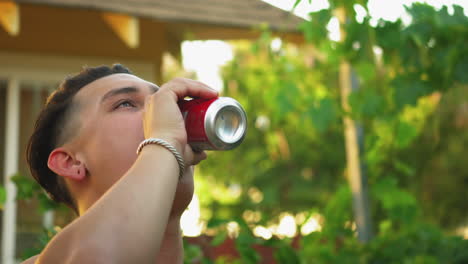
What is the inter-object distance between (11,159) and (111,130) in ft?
14.3

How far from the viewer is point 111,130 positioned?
1.52 metres

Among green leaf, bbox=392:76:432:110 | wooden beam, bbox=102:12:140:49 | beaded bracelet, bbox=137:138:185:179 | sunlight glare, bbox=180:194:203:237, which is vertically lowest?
beaded bracelet, bbox=137:138:185:179

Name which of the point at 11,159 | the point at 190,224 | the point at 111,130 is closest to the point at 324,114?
the point at 190,224

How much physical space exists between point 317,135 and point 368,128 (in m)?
6.37

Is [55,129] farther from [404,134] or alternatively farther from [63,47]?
[63,47]

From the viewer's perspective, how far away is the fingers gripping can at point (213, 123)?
135cm

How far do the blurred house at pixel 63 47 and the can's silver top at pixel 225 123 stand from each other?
376cm

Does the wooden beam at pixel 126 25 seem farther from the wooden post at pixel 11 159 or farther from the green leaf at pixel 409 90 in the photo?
the green leaf at pixel 409 90

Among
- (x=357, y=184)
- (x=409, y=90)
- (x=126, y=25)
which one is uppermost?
(x=126, y=25)

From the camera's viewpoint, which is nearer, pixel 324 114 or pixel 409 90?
pixel 409 90

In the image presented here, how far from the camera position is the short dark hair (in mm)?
1712

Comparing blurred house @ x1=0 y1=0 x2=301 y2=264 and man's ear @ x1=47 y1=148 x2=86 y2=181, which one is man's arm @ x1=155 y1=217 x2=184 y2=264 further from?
blurred house @ x1=0 y1=0 x2=301 y2=264

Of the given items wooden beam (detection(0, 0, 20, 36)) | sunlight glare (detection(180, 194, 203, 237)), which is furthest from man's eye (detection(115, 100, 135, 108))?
wooden beam (detection(0, 0, 20, 36))

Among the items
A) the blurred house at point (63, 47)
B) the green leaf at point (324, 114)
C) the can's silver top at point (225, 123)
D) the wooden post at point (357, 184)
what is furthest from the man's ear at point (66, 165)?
the blurred house at point (63, 47)
